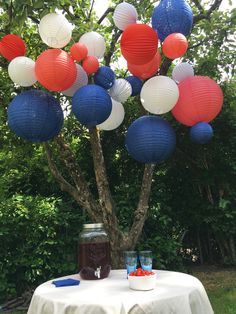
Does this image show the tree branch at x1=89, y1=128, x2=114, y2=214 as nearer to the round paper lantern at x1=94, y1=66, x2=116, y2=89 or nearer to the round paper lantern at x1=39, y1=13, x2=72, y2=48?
the round paper lantern at x1=94, y1=66, x2=116, y2=89

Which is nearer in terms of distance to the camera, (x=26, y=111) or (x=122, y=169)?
(x=26, y=111)

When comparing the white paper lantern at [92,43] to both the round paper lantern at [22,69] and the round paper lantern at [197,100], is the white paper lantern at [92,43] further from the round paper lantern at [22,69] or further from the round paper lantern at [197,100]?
the round paper lantern at [197,100]

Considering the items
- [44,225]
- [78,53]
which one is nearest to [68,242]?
[44,225]

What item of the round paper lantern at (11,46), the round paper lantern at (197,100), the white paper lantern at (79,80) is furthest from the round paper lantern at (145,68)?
the round paper lantern at (11,46)

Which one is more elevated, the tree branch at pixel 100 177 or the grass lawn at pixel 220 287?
the tree branch at pixel 100 177

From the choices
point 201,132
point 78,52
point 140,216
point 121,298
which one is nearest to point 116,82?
point 78,52

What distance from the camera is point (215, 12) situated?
13.9 feet

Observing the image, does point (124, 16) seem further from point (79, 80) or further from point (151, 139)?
point (151, 139)

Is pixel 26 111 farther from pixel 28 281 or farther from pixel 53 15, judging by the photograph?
pixel 28 281

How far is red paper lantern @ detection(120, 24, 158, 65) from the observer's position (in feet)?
9.03

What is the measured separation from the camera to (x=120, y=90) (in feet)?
10.4

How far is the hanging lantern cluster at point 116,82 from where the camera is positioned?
2.75 m

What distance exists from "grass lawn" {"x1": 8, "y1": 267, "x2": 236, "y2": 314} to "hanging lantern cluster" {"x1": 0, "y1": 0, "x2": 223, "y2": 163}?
6.07ft

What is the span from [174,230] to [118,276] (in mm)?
3058
